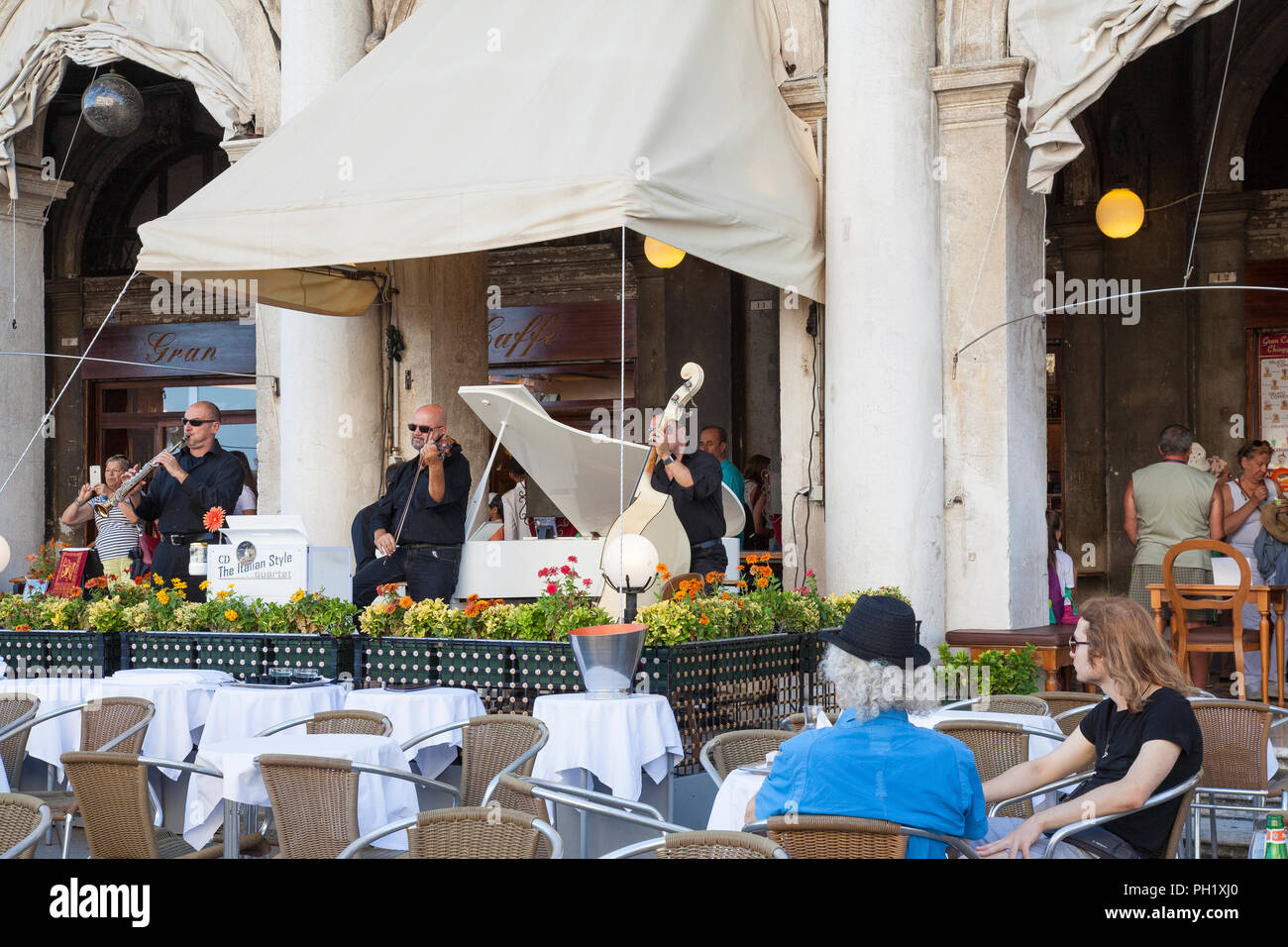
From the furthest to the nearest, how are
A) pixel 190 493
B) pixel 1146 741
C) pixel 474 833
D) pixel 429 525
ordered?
1. pixel 190 493
2. pixel 429 525
3. pixel 1146 741
4. pixel 474 833

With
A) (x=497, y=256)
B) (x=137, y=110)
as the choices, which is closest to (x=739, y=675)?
(x=137, y=110)

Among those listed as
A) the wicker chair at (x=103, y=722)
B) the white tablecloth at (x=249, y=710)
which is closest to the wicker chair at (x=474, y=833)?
the wicker chair at (x=103, y=722)

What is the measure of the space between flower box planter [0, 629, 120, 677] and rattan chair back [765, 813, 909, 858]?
5.50 metres

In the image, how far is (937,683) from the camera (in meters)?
8.99

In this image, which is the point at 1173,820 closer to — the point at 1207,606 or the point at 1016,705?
the point at 1016,705

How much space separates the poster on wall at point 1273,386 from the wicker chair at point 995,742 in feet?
29.6

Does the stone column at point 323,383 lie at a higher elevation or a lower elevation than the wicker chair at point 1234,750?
higher

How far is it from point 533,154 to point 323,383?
334 centimetres

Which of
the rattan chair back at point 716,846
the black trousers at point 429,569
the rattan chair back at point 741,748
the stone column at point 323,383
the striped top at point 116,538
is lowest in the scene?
the rattan chair back at point 741,748

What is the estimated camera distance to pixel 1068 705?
668 cm

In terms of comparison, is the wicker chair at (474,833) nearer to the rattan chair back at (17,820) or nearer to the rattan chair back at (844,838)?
the rattan chair back at (844,838)

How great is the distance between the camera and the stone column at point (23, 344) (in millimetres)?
13344

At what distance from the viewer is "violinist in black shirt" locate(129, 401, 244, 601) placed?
944 cm

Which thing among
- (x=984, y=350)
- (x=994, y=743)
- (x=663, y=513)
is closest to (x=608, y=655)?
(x=994, y=743)
